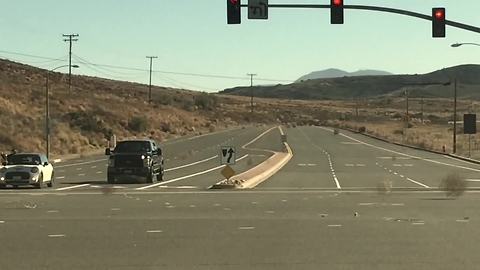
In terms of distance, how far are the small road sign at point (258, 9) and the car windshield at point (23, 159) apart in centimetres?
1167

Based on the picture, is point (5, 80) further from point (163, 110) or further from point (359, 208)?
point (359, 208)

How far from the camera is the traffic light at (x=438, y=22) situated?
28.6 meters

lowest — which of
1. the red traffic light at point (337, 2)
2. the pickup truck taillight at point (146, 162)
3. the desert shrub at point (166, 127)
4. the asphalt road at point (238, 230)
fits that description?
the asphalt road at point (238, 230)

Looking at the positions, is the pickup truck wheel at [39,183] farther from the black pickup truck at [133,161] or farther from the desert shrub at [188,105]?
the desert shrub at [188,105]

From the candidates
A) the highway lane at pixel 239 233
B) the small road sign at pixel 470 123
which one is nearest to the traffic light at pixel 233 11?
the highway lane at pixel 239 233

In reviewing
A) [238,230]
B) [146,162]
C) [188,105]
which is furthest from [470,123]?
[188,105]

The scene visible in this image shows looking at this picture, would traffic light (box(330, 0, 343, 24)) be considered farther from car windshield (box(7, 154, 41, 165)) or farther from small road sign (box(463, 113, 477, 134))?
small road sign (box(463, 113, 477, 134))

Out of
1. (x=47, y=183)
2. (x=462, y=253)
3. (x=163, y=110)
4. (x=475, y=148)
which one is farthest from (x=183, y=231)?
(x=163, y=110)

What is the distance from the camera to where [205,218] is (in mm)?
18562

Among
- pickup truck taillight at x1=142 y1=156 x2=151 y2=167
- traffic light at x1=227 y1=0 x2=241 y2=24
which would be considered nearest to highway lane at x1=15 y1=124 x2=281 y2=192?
pickup truck taillight at x1=142 y1=156 x2=151 y2=167

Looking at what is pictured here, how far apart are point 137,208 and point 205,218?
352cm

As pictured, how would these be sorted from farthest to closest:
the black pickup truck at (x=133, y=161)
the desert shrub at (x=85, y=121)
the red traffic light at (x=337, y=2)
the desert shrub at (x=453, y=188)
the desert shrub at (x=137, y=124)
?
the desert shrub at (x=137, y=124)
the desert shrub at (x=85, y=121)
the black pickup truck at (x=133, y=161)
the desert shrub at (x=453, y=188)
the red traffic light at (x=337, y=2)

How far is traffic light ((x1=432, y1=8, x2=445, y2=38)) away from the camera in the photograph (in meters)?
28.6

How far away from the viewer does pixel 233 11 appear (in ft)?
88.6
